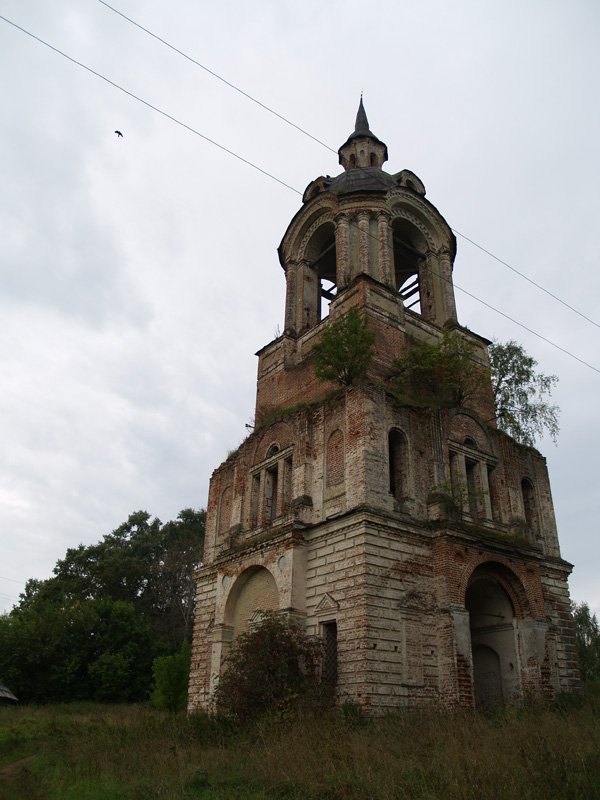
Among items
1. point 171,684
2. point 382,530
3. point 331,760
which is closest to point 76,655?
point 171,684

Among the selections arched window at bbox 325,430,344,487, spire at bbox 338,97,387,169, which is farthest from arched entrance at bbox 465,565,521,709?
spire at bbox 338,97,387,169

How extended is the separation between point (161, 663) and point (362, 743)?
21.0 meters

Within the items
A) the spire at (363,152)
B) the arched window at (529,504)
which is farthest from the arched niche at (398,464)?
the spire at (363,152)

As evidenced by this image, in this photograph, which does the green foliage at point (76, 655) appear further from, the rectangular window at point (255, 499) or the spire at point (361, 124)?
the spire at point (361, 124)

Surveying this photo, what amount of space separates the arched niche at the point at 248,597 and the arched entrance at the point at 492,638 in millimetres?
5290

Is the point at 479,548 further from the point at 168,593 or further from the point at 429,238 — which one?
the point at 168,593

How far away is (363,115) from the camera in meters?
29.1

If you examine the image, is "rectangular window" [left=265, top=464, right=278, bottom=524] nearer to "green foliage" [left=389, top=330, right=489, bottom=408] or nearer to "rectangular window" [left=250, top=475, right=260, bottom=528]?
"rectangular window" [left=250, top=475, right=260, bottom=528]

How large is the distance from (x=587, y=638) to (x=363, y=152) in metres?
30.5

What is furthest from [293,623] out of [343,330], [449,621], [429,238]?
[429,238]

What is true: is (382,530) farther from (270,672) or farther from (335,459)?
(270,672)

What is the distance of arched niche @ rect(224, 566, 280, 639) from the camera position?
16828 millimetres

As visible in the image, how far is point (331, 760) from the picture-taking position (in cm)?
859

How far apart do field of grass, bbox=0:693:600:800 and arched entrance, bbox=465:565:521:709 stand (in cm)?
243
